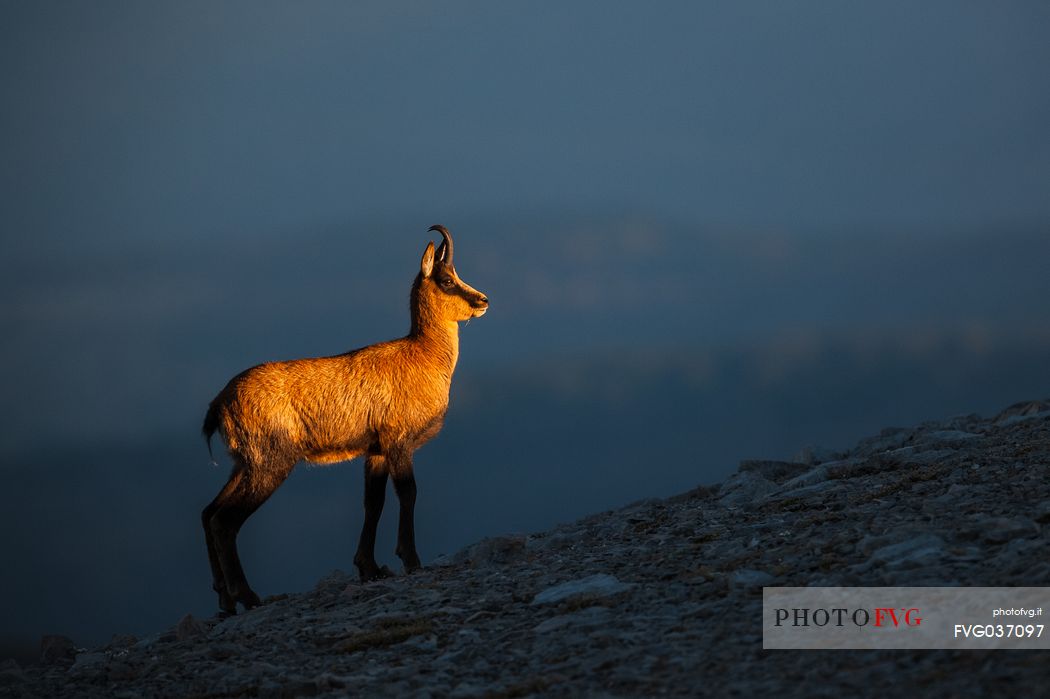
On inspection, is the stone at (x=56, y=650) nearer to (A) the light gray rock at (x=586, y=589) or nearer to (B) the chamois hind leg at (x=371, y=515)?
(B) the chamois hind leg at (x=371, y=515)

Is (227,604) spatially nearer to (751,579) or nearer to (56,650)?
(56,650)

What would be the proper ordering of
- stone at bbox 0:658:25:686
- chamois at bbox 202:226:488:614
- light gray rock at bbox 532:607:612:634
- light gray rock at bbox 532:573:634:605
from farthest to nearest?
1. chamois at bbox 202:226:488:614
2. stone at bbox 0:658:25:686
3. light gray rock at bbox 532:573:634:605
4. light gray rock at bbox 532:607:612:634

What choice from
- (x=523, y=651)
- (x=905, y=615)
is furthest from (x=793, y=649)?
(x=523, y=651)

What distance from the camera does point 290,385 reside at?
14578 mm

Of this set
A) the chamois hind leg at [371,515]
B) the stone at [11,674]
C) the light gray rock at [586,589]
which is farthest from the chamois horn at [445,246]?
the stone at [11,674]

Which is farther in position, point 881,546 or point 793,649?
point 881,546

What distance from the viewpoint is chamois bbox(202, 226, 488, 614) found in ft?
46.8

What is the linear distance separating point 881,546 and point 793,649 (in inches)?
95.4

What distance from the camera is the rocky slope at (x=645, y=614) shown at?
25.6 ft

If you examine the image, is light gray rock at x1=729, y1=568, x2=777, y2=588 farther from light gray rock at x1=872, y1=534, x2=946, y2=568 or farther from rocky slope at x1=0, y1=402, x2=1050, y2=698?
light gray rock at x1=872, y1=534, x2=946, y2=568

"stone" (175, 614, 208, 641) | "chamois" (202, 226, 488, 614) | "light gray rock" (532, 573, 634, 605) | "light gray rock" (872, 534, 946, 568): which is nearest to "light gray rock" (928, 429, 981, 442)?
"chamois" (202, 226, 488, 614)

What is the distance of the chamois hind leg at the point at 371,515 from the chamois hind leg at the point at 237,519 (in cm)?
144

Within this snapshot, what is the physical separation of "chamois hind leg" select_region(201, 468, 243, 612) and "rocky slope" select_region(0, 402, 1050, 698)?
489 mm

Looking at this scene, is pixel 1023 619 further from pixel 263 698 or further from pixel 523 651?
pixel 263 698
